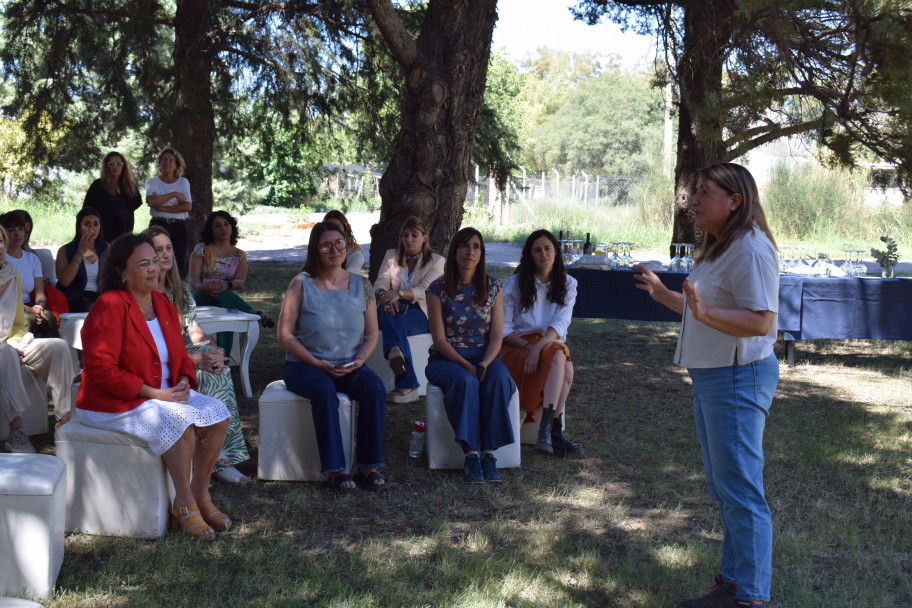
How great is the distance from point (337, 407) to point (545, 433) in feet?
4.34

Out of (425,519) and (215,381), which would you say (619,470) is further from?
(215,381)

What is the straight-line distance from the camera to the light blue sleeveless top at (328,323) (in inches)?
180

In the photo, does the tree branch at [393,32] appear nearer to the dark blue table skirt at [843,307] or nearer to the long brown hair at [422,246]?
the long brown hair at [422,246]

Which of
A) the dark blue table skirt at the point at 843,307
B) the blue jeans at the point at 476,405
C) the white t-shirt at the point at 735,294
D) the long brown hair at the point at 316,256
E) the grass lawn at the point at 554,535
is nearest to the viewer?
the white t-shirt at the point at 735,294

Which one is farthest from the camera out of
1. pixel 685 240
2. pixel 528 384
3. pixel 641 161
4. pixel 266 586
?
pixel 641 161

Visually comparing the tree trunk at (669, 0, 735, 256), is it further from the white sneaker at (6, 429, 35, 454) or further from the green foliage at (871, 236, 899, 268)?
the white sneaker at (6, 429, 35, 454)

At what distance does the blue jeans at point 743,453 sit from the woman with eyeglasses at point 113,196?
601 cm

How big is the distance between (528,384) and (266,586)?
7.35ft

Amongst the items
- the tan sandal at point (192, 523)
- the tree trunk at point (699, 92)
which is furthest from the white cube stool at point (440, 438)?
the tree trunk at point (699, 92)

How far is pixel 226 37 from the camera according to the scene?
1034 cm

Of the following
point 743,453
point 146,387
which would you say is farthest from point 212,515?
point 743,453

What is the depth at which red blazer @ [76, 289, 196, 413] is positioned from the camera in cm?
353

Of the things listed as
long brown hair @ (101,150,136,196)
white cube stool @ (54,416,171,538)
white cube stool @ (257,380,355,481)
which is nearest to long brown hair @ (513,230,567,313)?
white cube stool @ (257,380,355,481)

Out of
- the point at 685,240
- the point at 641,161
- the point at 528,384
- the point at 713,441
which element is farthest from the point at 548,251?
the point at 641,161
